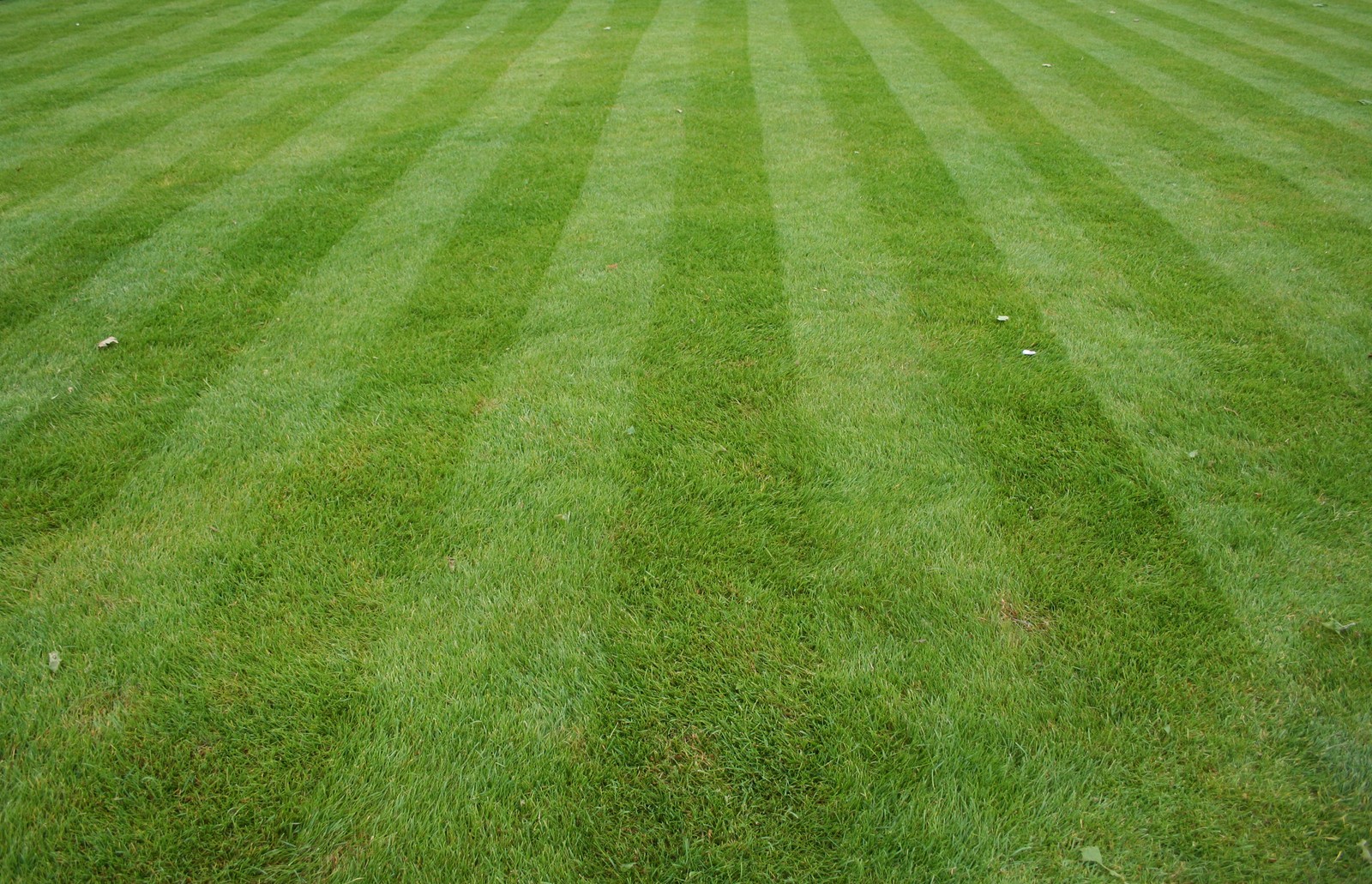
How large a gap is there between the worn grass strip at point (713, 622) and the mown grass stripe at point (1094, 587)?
73cm

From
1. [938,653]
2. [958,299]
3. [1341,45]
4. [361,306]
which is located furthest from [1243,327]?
[1341,45]

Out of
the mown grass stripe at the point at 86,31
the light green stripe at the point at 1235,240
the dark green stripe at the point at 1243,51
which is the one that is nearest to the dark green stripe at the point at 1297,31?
the dark green stripe at the point at 1243,51

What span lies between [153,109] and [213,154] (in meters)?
2.44

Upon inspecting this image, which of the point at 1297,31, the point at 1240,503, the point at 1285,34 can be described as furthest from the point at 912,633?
the point at 1297,31

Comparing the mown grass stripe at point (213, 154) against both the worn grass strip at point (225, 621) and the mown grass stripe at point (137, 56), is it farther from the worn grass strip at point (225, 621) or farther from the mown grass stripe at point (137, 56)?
the worn grass strip at point (225, 621)

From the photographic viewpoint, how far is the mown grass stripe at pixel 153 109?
261 inches

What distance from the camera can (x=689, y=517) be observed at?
2.95 meters

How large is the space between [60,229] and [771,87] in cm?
775

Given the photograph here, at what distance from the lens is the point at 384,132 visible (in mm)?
7566

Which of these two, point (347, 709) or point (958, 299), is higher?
point (958, 299)

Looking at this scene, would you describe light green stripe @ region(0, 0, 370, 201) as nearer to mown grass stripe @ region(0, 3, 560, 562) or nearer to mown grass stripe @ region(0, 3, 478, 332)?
mown grass stripe @ region(0, 3, 478, 332)

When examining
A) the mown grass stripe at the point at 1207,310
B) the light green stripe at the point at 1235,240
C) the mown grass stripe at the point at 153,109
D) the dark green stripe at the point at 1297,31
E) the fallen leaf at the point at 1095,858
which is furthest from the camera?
the dark green stripe at the point at 1297,31

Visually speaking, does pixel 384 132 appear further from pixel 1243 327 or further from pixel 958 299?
pixel 1243 327

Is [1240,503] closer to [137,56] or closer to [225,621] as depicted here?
[225,621]
